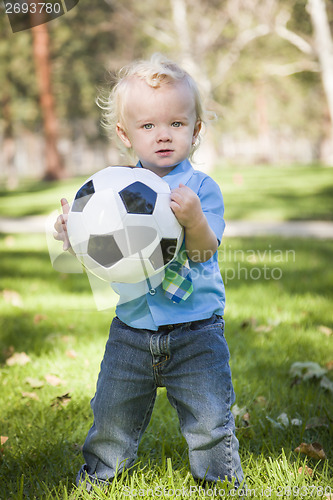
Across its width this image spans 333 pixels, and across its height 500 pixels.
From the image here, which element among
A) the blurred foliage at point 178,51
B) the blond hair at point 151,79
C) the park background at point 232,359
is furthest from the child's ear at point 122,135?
the blurred foliage at point 178,51

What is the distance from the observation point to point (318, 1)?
13.3m

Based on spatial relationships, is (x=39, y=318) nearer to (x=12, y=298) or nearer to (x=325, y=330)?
(x=12, y=298)

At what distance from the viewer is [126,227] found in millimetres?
1903

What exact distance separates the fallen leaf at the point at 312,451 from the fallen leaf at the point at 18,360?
171cm

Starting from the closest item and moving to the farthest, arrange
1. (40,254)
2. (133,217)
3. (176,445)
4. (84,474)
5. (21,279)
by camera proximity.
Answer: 1. (133,217)
2. (84,474)
3. (176,445)
4. (21,279)
5. (40,254)

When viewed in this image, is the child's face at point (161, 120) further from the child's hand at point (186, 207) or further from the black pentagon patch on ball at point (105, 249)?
the black pentagon patch on ball at point (105, 249)

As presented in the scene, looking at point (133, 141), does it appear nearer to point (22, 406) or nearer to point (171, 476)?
point (171, 476)

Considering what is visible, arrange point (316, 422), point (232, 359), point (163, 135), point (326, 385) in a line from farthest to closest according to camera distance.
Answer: point (232, 359)
point (326, 385)
point (316, 422)
point (163, 135)

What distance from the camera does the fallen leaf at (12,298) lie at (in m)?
4.75

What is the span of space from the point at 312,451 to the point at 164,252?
1.11 meters

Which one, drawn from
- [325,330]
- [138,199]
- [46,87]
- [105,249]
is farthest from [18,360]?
[46,87]

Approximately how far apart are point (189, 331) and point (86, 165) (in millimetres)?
68691

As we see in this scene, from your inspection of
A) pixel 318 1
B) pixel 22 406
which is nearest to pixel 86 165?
pixel 318 1

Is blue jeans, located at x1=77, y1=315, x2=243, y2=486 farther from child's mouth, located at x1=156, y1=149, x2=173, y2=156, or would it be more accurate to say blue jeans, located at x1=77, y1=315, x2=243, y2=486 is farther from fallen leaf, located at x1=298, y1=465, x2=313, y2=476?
child's mouth, located at x1=156, y1=149, x2=173, y2=156
